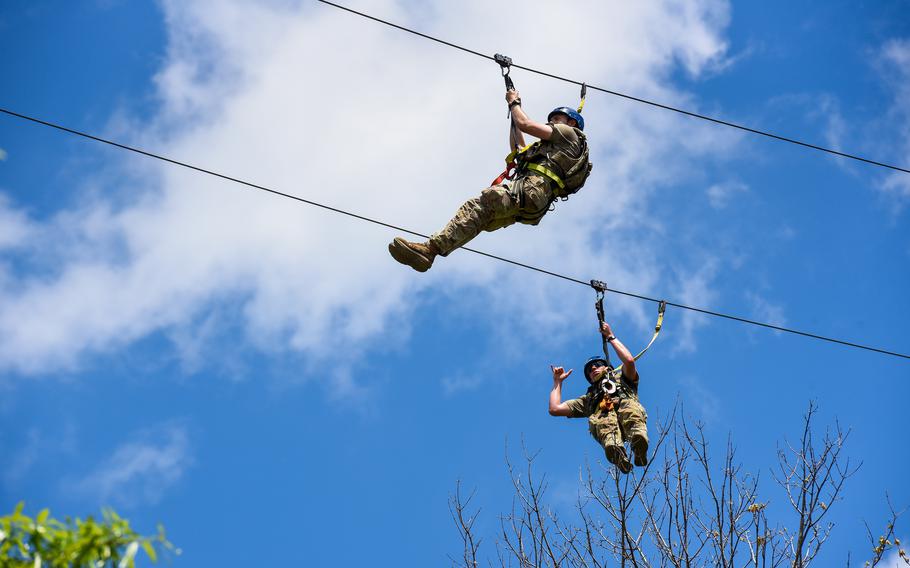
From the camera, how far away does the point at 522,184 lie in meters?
8.25

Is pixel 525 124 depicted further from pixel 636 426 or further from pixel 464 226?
pixel 636 426

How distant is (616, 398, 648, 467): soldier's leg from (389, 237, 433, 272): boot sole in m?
1.78

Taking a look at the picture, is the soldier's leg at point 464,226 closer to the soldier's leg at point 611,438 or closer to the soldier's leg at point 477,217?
the soldier's leg at point 477,217

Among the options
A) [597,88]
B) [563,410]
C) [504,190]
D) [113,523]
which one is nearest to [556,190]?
[504,190]

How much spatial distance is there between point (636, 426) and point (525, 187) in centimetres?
186

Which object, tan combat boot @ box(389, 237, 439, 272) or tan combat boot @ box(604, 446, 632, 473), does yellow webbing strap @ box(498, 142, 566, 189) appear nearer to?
tan combat boot @ box(389, 237, 439, 272)

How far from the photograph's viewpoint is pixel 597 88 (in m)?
8.80

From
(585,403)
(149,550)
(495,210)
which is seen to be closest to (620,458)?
(585,403)

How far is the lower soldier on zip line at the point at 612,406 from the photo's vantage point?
322 inches

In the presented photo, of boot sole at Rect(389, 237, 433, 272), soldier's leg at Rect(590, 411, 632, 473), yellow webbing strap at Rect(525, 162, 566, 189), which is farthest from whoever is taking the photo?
yellow webbing strap at Rect(525, 162, 566, 189)

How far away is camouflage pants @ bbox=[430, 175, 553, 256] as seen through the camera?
26.4ft

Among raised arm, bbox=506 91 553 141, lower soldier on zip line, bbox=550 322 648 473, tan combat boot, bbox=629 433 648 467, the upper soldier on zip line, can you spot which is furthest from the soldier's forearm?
raised arm, bbox=506 91 553 141

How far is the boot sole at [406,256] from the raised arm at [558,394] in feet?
4.98

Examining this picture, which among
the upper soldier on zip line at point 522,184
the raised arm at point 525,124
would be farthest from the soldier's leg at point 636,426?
the raised arm at point 525,124
